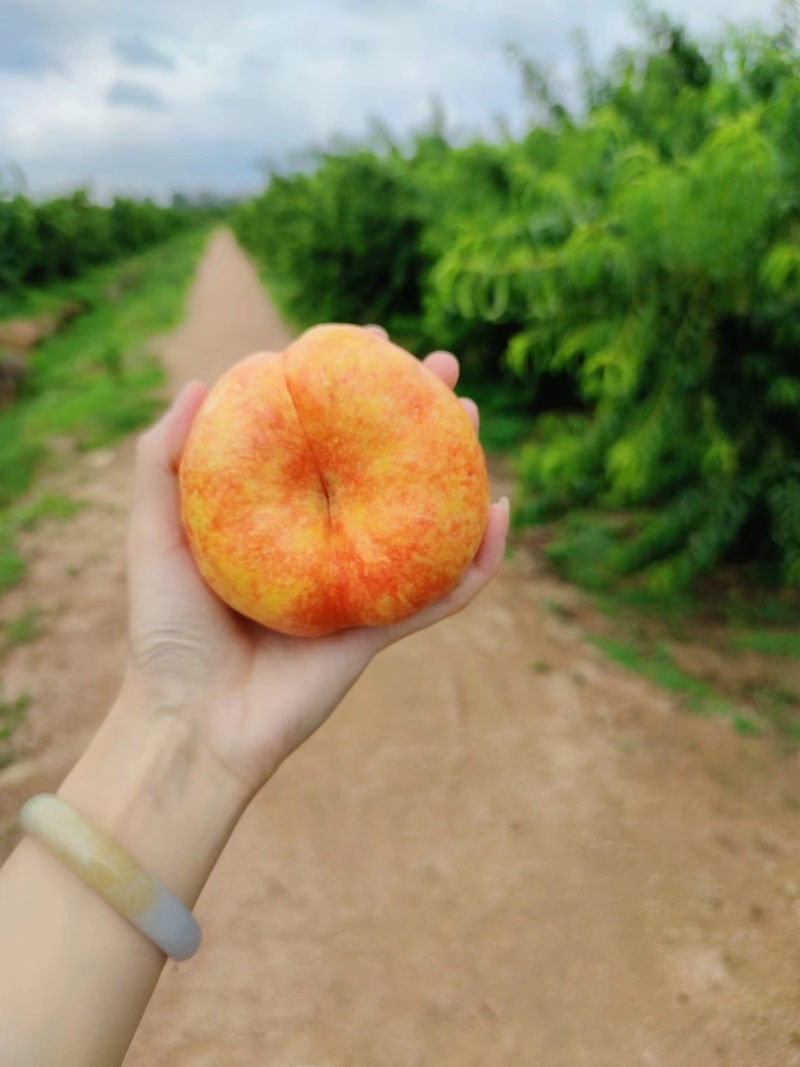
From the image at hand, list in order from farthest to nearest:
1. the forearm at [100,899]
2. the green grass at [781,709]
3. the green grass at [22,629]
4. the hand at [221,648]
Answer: the green grass at [22,629]
the green grass at [781,709]
the hand at [221,648]
the forearm at [100,899]

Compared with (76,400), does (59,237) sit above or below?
above

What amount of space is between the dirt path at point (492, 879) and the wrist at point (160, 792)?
118cm

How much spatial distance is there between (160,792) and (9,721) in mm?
2545

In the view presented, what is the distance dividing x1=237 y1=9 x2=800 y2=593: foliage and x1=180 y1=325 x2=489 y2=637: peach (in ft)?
5.84

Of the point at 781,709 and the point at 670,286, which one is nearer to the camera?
the point at 670,286

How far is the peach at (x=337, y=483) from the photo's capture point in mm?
1592

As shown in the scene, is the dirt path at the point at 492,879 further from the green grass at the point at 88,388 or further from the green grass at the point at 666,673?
the green grass at the point at 88,388

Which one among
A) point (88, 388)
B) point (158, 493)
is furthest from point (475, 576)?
point (88, 388)

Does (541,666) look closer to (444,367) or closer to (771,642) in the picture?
(771,642)

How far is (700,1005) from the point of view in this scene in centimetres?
245

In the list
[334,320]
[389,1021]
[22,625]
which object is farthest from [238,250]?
[389,1021]

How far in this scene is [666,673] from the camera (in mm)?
3768

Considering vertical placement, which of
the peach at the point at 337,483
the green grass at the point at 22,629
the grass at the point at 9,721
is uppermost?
the peach at the point at 337,483

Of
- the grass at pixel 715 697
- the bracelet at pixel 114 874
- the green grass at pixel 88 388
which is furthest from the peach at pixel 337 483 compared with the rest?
the green grass at pixel 88 388
